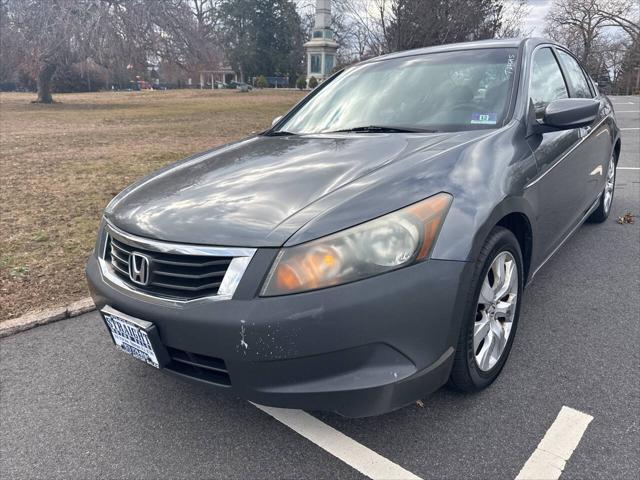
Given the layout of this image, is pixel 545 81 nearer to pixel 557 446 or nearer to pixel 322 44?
pixel 557 446

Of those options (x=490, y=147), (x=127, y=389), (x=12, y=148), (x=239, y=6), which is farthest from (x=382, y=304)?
(x=239, y=6)

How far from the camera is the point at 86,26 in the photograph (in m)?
23.6

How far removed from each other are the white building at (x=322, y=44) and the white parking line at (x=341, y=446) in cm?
3478

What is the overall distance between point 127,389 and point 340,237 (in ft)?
4.76

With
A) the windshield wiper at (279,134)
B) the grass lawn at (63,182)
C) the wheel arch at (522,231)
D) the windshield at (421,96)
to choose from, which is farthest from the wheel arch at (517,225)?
the grass lawn at (63,182)

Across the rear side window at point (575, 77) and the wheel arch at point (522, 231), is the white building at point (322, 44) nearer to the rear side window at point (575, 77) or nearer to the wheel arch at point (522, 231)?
→ the rear side window at point (575, 77)

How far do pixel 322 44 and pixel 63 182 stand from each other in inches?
1234

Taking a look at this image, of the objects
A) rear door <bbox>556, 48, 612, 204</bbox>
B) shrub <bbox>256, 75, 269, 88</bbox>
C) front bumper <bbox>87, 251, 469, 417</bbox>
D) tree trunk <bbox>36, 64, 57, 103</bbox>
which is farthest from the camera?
shrub <bbox>256, 75, 269, 88</bbox>

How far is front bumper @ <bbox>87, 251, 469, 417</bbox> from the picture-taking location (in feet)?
5.72

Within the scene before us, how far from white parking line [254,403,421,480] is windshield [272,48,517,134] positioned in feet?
5.15

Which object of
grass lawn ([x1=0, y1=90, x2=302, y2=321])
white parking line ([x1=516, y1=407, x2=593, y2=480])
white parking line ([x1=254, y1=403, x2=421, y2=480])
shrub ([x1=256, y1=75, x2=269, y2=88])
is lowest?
white parking line ([x1=254, y1=403, x2=421, y2=480])

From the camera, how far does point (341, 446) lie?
209cm

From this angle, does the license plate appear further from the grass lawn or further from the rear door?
the rear door

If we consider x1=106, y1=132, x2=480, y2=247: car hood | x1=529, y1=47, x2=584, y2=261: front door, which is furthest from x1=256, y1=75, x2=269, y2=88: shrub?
x1=106, y1=132, x2=480, y2=247: car hood
